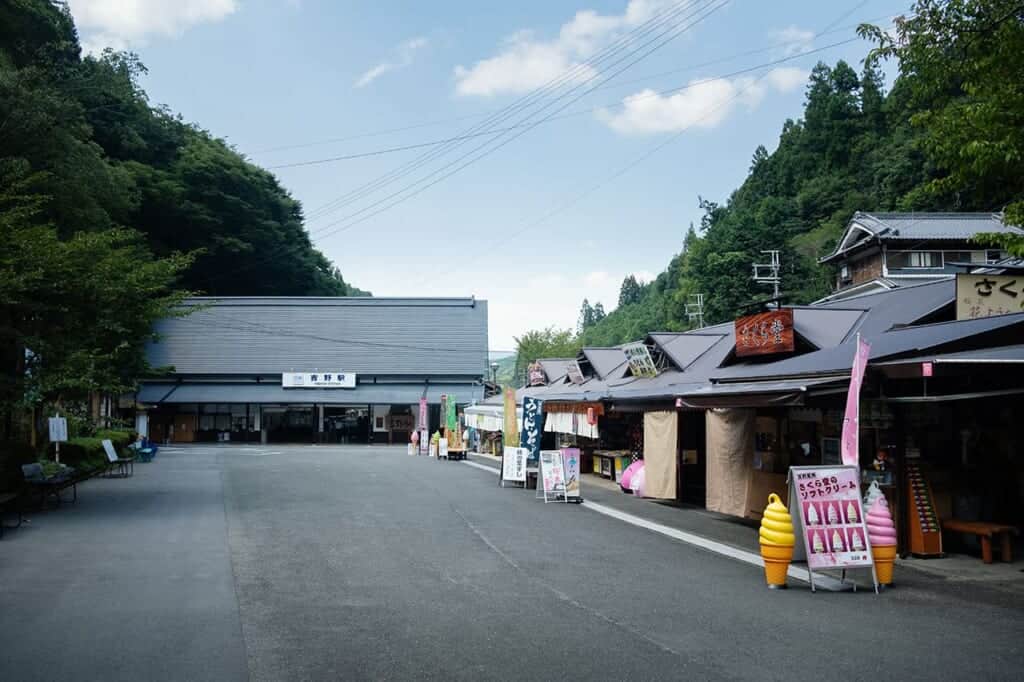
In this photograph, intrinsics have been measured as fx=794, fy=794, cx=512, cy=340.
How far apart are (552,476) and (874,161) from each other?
168 feet

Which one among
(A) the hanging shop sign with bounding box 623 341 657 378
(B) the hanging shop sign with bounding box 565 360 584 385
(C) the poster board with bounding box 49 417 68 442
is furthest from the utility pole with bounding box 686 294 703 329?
(C) the poster board with bounding box 49 417 68 442

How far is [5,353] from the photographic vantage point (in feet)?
55.2

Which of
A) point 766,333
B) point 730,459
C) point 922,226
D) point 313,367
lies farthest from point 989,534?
point 313,367

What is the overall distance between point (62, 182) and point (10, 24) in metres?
9.88

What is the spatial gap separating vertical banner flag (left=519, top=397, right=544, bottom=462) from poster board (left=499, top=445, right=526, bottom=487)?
20cm

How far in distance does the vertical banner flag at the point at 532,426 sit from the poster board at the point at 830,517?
1152 cm

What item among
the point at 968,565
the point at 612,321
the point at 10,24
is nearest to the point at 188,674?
the point at 968,565

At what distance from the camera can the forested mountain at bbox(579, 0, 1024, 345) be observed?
8.16 m

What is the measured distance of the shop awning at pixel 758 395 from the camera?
33.8ft

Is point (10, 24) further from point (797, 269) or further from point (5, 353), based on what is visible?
point (797, 269)

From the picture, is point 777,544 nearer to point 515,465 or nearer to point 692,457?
point 692,457

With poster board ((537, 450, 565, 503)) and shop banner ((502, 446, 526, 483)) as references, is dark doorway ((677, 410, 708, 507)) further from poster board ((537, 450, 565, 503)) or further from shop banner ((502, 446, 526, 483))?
shop banner ((502, 446, 526, 483))

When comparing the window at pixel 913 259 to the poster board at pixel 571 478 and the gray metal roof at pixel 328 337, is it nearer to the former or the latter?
the gray metal roof at pixel 328 337

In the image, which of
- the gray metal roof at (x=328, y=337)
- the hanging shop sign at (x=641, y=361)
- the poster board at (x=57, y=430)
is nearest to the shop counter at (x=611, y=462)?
the hanging shop sign at (x=641, y=361)
